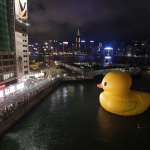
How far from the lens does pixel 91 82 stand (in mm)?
53812

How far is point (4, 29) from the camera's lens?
136ft

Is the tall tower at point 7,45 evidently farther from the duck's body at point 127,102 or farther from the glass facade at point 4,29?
the duck's body at point 127,102

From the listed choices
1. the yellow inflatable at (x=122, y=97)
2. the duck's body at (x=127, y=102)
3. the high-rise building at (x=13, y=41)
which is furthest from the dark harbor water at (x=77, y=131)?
the high-rise building at (x=13, y=41)

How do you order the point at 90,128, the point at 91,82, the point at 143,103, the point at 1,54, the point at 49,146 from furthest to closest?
the point at 91,82
the point at 1,54
the point at 143,103
the point at 90,128
the point at 49,146

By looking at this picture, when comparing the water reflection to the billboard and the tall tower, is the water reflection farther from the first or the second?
the billboard

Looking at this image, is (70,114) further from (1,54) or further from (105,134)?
(1,54)

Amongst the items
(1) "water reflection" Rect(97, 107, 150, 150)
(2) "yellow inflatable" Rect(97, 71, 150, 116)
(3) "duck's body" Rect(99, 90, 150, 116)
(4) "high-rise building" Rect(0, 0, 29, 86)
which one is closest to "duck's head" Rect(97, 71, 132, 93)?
(2) "yellow inflatable" Rect(97, 71, 150, 116)

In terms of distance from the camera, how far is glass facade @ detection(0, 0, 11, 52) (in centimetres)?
4006

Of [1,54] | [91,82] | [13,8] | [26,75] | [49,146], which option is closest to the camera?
[49,146]

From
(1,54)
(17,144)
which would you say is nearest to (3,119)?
(17,144)

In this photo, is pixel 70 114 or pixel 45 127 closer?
pixel 45 127

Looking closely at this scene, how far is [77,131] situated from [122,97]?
7.68 m

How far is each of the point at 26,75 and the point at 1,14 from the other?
18.2 meters

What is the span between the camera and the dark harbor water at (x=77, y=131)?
17205 mm
